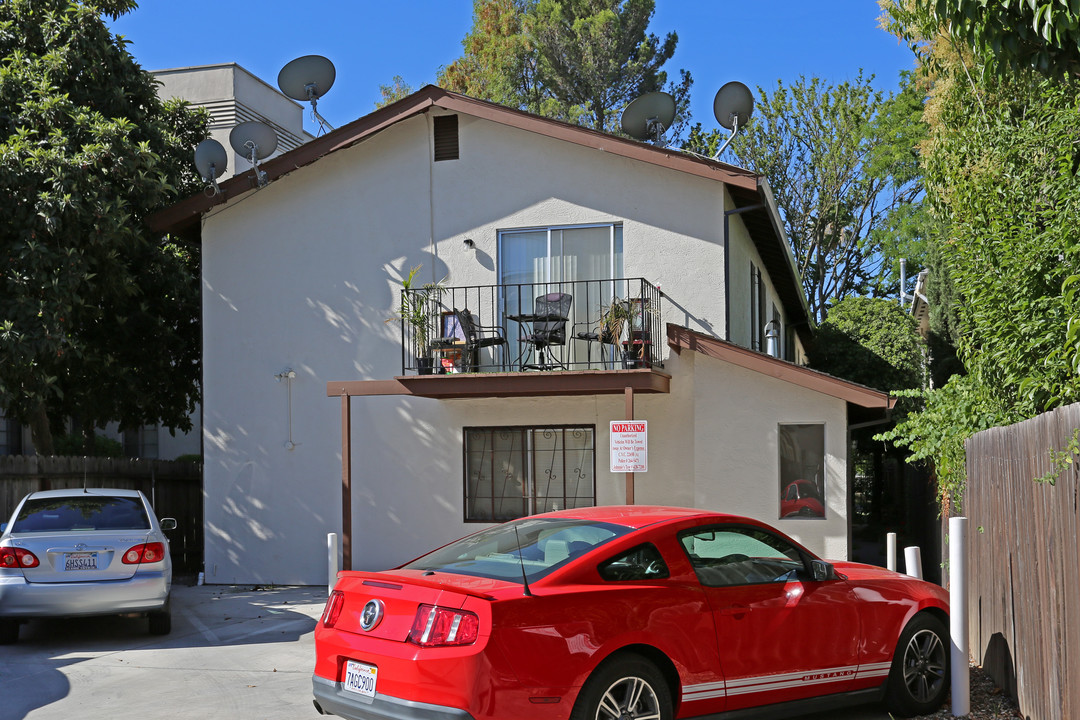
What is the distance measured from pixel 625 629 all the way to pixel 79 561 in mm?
6246

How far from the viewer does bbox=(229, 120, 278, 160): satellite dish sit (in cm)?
1463

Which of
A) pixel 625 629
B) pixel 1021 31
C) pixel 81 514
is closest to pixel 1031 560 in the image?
pixel 625 629

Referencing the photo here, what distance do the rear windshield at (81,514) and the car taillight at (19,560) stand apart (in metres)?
0.43

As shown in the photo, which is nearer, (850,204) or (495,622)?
(495,622)

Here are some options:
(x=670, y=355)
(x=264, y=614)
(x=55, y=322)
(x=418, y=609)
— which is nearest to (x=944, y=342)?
(x=670, y=355)

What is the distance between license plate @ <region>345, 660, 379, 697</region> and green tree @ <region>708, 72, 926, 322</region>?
3029 centimetres

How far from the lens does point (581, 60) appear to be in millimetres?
38219

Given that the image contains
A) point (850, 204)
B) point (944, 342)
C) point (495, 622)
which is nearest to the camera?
point (495, 622)

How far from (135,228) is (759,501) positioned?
31.5ft

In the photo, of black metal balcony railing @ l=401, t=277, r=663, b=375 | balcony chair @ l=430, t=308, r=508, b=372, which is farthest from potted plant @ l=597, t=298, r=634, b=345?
balcony chair @ l=430, t=308, r=508, b=372

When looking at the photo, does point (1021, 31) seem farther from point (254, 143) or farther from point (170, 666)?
point (254, 143)

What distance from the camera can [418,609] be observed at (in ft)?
17.9

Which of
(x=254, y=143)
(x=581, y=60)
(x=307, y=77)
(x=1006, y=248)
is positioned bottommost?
(x=1006, y=248)

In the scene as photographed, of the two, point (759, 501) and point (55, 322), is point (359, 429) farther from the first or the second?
point (759, 501)
